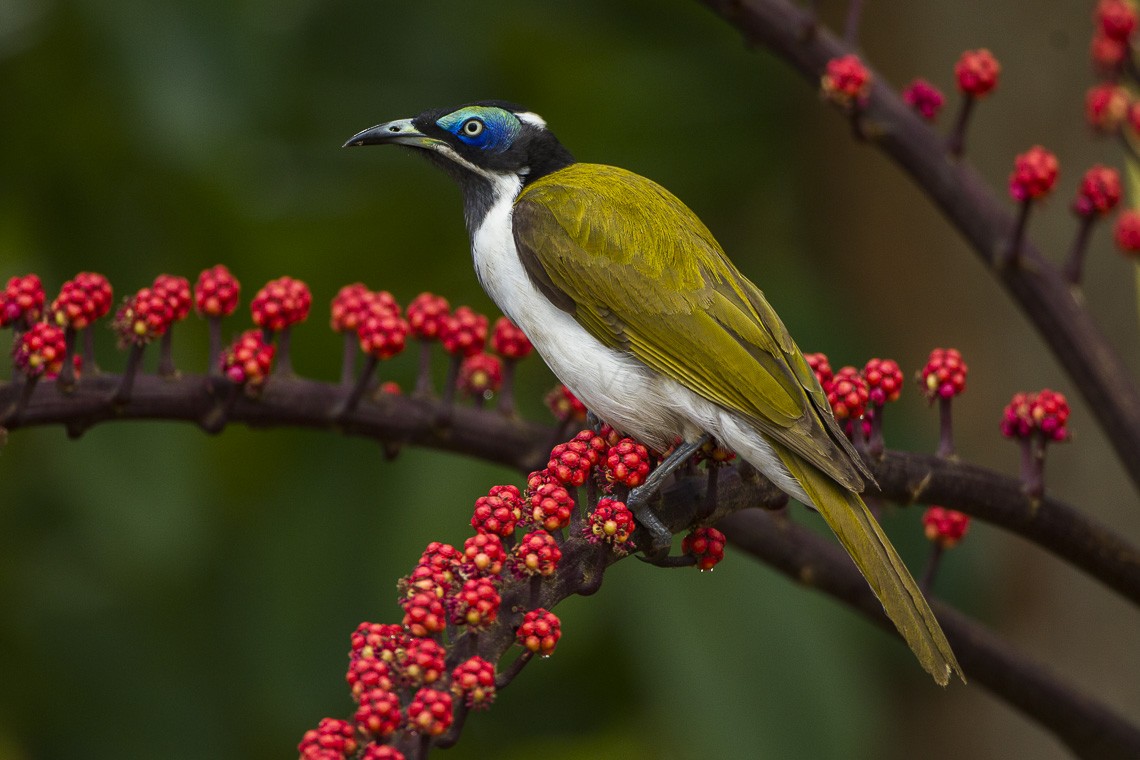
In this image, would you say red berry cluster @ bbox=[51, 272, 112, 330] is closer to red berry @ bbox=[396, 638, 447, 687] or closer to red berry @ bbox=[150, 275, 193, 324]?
red berry @ bbox=[150, 275, 193, 324]

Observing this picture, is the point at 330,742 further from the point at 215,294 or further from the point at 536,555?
the point at 215,294

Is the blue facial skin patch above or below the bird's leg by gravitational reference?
above

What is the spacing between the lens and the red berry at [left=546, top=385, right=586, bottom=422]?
9.65 feet

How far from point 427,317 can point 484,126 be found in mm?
851

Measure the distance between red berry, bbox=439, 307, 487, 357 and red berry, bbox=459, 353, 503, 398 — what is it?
0.16m

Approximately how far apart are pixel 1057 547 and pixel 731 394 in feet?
2.14

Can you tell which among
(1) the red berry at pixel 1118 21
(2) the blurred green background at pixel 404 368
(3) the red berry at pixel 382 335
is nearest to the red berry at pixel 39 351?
(3) the red berry at pixel 382 335

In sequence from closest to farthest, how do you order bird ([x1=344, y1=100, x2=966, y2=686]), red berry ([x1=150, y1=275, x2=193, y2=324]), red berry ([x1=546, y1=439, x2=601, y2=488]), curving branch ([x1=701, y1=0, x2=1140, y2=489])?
red berry ([x1=546, y1=439, x2=601, y2=488]) < red berry ([x1=150, y1=275, x2=193, y2=324]) < bird ([x1=344, y1=100, x2=966, y2=686]) < curving branch ([x1=701, y1=0, x2=1140, y2=489])

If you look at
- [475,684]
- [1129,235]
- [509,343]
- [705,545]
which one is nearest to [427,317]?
[509,343]

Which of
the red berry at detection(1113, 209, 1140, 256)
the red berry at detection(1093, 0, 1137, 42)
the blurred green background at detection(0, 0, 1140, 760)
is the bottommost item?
the blurred green background at detection(0, 0, 1140, 760)

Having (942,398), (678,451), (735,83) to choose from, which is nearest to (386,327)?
(678,451)

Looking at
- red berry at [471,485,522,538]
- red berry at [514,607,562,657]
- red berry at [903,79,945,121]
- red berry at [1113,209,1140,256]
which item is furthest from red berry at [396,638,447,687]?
red berry at [1113,209,1140,256]

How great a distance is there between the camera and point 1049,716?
107 inches

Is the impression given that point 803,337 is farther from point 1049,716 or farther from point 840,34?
point 1049,716
